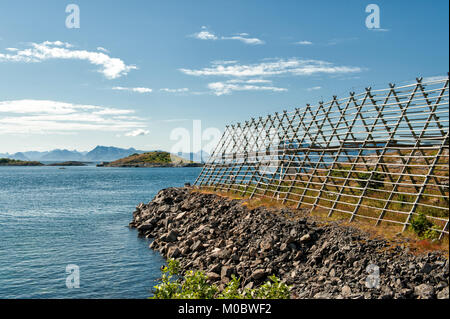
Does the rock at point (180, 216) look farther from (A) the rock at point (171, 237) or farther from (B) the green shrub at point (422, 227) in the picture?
(B) the green shrub at point (422, 227)

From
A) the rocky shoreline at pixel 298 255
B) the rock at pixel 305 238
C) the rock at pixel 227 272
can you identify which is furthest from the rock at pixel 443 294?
the rock at pixel 227 272

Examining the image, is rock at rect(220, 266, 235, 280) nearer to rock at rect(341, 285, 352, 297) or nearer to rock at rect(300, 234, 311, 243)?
rock at rect(300, 234, 311, 243)

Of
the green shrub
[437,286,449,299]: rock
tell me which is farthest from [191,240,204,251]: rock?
[437,286,449,299]: rock

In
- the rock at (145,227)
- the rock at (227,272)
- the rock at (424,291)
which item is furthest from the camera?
the rock at (145,227)

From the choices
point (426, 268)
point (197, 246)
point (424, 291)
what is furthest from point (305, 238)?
point (197, 246)

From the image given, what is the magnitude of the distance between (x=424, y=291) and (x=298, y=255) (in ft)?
17.9

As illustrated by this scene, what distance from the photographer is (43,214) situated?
41469 millimetres

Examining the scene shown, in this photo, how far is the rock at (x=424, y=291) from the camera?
9.71 m

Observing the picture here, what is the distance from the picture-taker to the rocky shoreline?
1069 cm

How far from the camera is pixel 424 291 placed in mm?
9852

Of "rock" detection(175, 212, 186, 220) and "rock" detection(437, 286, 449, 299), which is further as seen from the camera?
"rock" detection(175, 212, 186, 220)
